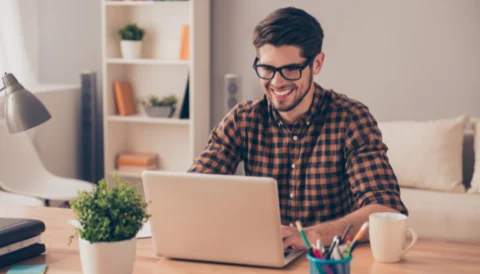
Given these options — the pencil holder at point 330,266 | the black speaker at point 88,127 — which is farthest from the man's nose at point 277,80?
the black speaker at point 88,127

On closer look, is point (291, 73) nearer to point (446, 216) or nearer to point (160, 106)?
point (446, 216)

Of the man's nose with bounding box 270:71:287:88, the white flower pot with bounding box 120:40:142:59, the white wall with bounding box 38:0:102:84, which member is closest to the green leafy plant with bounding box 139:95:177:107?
the white flower pot with bounding box 120:40:142:59

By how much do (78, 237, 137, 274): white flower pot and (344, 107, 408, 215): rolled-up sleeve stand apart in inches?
29.0

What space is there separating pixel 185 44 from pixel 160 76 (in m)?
0.34

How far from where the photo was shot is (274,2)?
4309 millimetres

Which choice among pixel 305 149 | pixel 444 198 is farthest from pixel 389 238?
pixel 444 198

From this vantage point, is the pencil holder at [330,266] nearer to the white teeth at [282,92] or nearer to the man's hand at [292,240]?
the man's hand at [292,240]

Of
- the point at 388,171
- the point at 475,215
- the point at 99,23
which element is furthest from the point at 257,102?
the point at 99,23

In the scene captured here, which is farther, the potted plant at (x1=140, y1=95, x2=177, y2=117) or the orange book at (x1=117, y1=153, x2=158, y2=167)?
the orange book at (x1=117, y1=153, x2=158, y2=167)

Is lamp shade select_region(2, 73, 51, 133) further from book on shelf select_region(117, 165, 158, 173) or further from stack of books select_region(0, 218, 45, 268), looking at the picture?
book on shelf select_region(117, 165, 158, 173)

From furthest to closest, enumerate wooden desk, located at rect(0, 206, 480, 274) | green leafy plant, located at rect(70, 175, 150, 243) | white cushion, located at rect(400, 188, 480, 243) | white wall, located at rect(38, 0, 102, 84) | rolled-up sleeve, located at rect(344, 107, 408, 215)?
white wall, located at rect(38, 0, 102, 84), white cushion, located at rect(400, 188, 480, 243), rolled-up sleeve, located at rect(344, 107, 408, 215), wooden desk, located at rect(0, 206, 480, 274), green leafy plant, located at rect(70, 175, 150, 243)

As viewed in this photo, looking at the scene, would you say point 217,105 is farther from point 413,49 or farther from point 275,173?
point 275,173

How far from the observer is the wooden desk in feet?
5.44

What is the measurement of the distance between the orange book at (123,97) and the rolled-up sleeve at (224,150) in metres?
2.27
